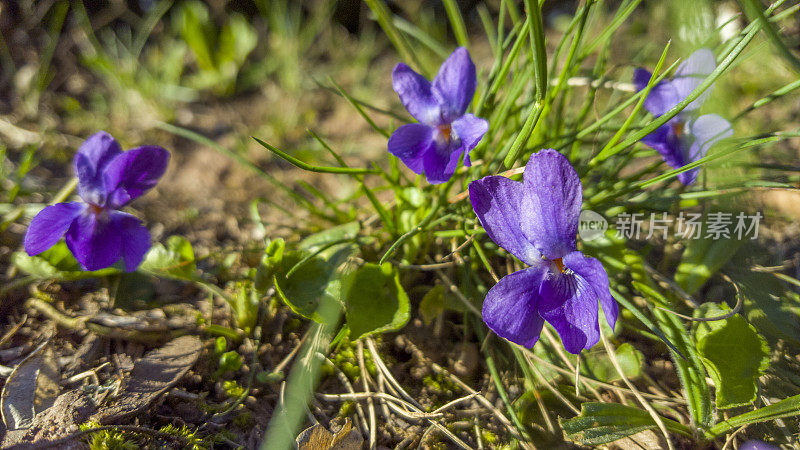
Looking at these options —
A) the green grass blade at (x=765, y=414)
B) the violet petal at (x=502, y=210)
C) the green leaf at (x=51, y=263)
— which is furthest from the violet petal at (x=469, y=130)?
the green leaf at (x=51, y=263)

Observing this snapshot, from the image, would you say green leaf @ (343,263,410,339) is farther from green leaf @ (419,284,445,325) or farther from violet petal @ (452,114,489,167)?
violet petal @ (452,114,489,167)

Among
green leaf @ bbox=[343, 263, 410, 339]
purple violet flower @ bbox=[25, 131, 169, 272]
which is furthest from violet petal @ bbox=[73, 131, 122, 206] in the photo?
green leaf @ bbox=[343, 263, 410, 339]

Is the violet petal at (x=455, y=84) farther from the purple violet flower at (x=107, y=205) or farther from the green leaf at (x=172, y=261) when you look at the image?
the green leaf at (x=172, y=261)

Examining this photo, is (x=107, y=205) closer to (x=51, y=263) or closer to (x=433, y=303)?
(x=51, y=263)

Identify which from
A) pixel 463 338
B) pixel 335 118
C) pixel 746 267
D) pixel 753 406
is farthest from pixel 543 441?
pixel 335 118

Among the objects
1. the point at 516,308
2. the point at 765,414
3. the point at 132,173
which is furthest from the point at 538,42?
the point at 132,173
